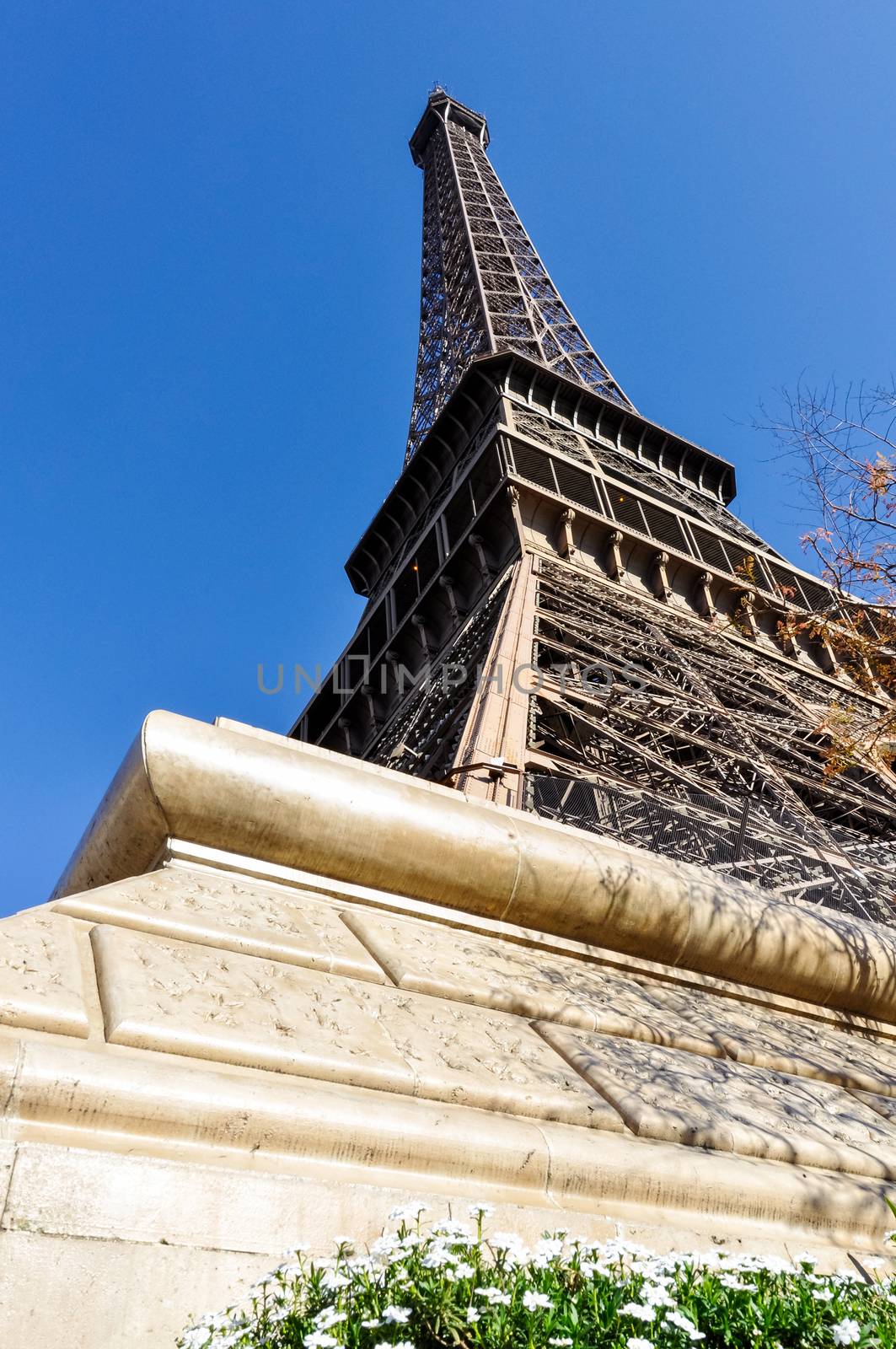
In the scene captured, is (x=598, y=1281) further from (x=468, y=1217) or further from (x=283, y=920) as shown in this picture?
(x=283, y=920)

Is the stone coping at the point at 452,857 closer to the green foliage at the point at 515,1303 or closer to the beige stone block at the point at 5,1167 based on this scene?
the beige stone block at the point at 5,1167

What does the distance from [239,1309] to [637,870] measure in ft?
12.4

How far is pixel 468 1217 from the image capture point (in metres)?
2.82

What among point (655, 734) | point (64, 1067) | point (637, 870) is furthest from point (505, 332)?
point (64, 1067)

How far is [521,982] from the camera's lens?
4.56 meters

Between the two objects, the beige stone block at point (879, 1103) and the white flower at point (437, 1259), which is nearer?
the white flower at point (437, 1259)

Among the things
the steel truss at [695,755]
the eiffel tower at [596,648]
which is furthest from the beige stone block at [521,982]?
the steel truss at [695,755]

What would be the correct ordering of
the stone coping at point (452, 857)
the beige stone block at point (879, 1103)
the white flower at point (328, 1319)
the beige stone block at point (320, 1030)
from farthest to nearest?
the beige stone block at point (879, 1103)
the stone coping at point (452, 857)
the beige stone block at point (320, 1030)
the white flower at point (328, 1319)

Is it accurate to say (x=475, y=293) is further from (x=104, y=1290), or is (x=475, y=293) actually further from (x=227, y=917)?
(x=104, y=1290)

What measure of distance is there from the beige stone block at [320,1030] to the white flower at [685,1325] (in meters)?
1.04

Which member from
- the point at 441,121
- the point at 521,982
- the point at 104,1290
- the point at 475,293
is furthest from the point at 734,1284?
the point at 441,121

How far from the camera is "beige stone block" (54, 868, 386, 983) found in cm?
363

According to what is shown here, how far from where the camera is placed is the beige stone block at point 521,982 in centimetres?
418

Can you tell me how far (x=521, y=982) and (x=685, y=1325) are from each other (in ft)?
7.94
